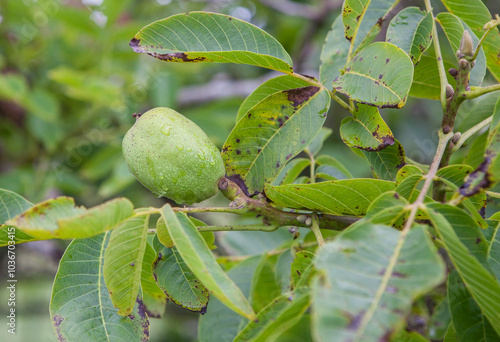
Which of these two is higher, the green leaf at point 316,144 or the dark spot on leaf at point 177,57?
the dark spot on leaf at point 177,57

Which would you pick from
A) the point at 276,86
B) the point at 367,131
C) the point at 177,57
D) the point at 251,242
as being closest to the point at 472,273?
the point at 367,131

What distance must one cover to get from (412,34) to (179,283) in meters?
0.66

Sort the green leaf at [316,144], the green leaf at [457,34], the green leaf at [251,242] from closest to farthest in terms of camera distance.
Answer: the green leaf at [457,34] < the green leaf at [316,144] < the green leaf at [251,242]

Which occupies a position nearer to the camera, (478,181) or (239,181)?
(478,181)

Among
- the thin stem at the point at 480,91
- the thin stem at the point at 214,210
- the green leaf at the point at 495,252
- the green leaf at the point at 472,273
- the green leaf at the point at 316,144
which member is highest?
the thin stem at the point at 480,91

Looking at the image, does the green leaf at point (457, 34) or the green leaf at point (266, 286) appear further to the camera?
the green leaf at point (266, 286)

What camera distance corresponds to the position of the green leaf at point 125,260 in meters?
0.69

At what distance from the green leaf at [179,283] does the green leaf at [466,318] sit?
41cm

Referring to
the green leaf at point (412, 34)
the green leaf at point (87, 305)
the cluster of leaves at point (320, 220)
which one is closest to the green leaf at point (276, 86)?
the cluster of leaves at point (320, 220)

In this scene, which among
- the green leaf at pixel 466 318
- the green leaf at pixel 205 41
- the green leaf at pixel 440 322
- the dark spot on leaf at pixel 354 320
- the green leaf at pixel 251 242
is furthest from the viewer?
the green leaf at pixel 251 242

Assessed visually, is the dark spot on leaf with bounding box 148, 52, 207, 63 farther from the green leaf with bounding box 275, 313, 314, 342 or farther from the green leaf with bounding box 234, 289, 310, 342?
the green leaf with bounding box 275, 313, 314, 342

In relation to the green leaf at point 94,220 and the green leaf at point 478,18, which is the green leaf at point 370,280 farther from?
the green leaf at point 478,18

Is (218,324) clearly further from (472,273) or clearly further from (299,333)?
(472,273)

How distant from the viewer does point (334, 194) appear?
730mm
